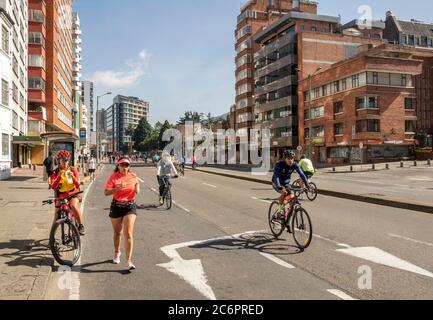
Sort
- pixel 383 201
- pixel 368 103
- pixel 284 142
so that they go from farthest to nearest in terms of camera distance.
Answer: pixel 284 142 < pixel 368 103 < pixel 383 201

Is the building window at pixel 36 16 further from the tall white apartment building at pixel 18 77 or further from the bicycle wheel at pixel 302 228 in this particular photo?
the bicycle wheel at pixel 302 228

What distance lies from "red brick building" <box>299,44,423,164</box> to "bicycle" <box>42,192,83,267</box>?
43517mm

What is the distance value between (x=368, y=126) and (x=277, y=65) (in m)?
25.6

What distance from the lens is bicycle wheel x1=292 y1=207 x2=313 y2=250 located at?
7.85 m

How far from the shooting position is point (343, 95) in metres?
55.1

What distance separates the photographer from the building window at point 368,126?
51438mm

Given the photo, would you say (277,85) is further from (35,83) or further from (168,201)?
(168,201)

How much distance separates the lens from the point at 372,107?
169 ft

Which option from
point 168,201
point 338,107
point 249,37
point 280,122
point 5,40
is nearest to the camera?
point 168,201

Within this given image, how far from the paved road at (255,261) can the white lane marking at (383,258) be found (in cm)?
1

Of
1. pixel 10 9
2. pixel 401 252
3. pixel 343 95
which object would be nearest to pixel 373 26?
pixel 343 95

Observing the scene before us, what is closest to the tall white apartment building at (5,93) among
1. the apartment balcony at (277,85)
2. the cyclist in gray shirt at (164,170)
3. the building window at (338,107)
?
the cyclist in gray shirt at (164,170)

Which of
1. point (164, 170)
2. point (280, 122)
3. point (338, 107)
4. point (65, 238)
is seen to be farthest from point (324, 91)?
→ point (65, 238)
